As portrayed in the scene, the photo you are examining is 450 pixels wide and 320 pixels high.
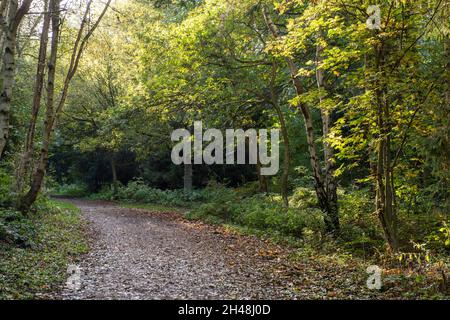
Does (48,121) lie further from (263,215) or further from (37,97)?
(263,215)

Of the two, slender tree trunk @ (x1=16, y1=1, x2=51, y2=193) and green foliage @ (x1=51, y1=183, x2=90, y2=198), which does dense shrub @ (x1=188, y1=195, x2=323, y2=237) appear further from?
green foliage @ (x1=51, y1=183, x2=90, y2=198)

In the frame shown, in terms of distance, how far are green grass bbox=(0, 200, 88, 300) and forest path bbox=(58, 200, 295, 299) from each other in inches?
13.7

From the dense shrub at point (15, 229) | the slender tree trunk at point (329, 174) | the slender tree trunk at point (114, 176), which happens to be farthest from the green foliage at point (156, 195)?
the dense shrub at point (15, 229)

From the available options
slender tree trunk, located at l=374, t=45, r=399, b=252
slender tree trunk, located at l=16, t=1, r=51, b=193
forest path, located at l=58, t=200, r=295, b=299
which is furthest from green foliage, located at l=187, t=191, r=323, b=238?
slender tree trunk, located at l=16, t=1, r=51, b=193

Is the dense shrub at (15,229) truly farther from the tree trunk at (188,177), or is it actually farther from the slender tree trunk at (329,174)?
the tree trunk at (188,177)

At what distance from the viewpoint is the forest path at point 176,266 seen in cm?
679

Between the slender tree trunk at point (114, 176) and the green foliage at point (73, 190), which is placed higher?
the slender tree trunk at point (114, 176)

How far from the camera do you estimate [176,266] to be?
8.74 metres

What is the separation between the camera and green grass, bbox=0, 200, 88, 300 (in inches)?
250

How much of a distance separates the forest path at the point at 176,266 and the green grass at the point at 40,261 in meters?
0.35

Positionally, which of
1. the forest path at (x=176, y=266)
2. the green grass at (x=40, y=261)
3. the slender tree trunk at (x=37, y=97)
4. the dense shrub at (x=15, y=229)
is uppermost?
the slender tree trunk at (x=37, y=97)

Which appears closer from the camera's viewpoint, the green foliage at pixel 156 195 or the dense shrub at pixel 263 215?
the dense shrub at pixel 263 215

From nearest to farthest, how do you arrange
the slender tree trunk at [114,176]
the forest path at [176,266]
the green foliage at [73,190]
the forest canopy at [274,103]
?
the forest path at [176,266]
the forest canopy at [274,103]
the slender tree trunk at [114,176]
the green foliage at [73,190]
